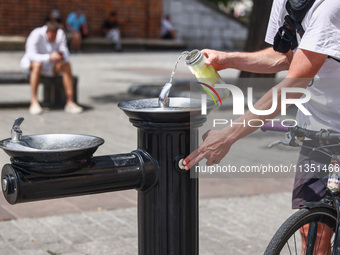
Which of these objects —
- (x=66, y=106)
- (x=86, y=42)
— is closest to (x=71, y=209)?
(x=66, y=106)

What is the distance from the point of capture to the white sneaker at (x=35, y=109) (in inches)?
374

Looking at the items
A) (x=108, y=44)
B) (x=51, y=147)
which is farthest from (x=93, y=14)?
(x=51, y=147)

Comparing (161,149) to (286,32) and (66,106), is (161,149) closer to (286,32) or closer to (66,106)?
(286,32)

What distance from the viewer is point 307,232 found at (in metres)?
2.88

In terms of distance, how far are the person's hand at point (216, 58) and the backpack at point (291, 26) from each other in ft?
0.80

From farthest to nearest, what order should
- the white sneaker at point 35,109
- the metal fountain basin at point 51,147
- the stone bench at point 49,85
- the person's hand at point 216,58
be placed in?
the stone bench at point 49,85
the white sneaker at point 35,109
the person's hand at point 216,58
the metal fountain basin at point 51,147

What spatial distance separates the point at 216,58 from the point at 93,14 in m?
21.6

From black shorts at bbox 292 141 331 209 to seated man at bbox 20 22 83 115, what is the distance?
272 inches

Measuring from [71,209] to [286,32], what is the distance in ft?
8.95

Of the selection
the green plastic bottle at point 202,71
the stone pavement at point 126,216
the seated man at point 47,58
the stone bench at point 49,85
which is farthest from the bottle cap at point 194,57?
the stone bench at point 49,85

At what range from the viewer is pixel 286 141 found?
9.23 feet

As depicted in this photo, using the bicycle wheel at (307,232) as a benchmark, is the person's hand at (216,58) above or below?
above

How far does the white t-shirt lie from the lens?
2.63m

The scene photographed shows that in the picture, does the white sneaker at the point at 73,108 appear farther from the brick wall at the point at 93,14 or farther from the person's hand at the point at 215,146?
the brick wall at the point at 93,14
